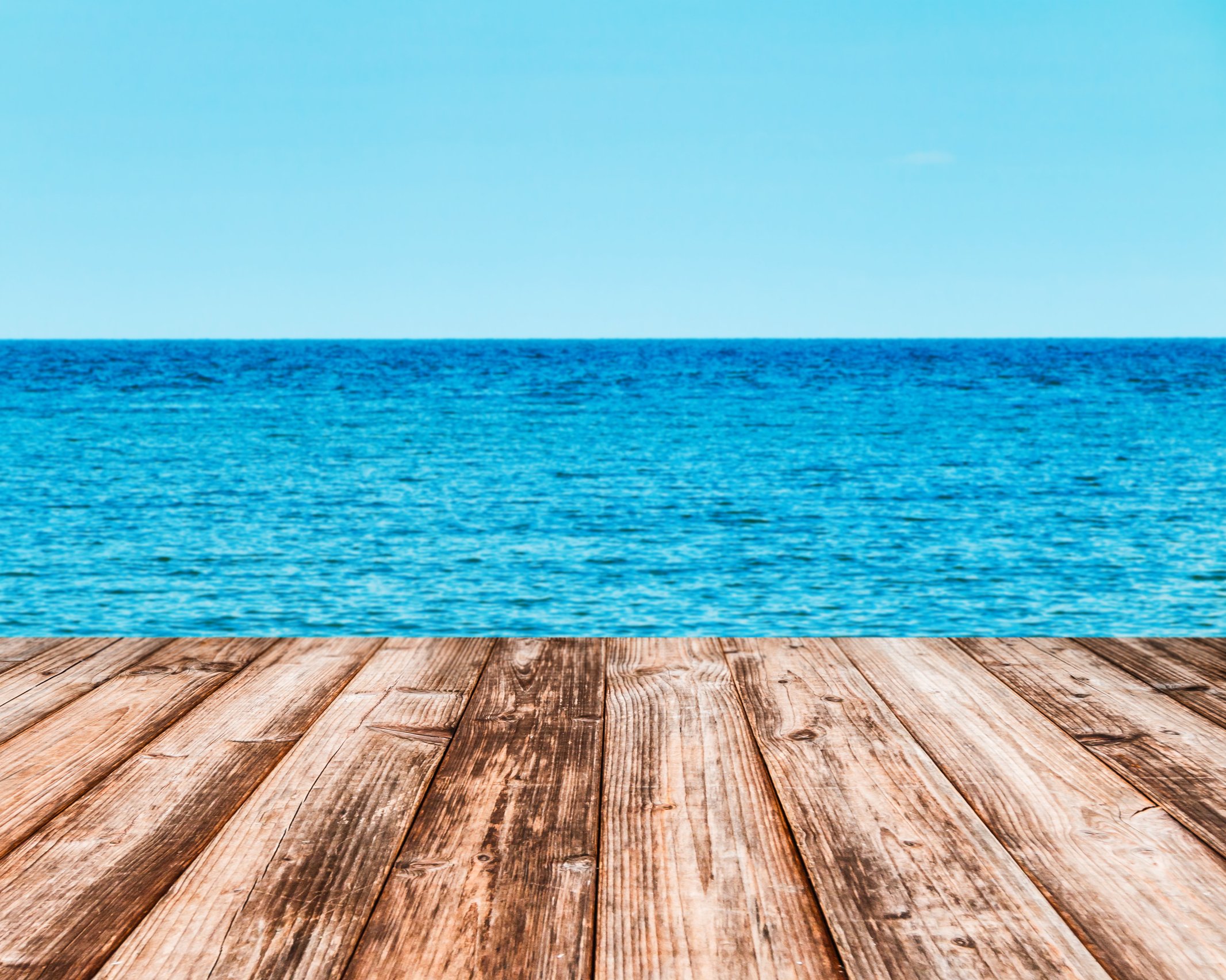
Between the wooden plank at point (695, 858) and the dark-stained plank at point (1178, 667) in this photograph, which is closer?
the wooden plank at point (695, 858)

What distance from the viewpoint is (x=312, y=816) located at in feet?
4.79

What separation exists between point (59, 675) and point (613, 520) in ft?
26.4

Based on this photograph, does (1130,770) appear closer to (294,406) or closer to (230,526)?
(230,526)

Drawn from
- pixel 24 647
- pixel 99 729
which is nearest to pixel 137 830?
pixel 99 729

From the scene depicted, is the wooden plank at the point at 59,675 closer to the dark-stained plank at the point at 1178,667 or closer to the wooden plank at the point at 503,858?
the wooden plank at the point at 503,858

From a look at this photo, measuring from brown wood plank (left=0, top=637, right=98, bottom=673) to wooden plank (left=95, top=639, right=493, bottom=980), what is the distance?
0.91 m

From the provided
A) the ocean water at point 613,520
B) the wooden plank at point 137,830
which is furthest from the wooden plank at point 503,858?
the ocean water at point 613,520

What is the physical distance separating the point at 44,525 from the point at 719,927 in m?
10.3

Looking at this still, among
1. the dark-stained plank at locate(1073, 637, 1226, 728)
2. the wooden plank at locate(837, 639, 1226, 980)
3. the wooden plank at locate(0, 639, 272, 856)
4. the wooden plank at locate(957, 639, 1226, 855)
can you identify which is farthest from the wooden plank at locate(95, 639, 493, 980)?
the dark-stained plank at locate(1073, 637, 1226, 728)

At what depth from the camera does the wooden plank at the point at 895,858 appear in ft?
3.62

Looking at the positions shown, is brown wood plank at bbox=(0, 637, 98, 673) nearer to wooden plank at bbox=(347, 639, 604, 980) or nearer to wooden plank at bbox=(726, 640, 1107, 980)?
wooden plank at bbox=(347, 639, 604, 980)

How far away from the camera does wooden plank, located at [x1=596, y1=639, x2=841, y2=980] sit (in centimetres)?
110

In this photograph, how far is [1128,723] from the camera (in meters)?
1.92

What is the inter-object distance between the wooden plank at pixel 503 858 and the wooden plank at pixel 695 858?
0.12ft
